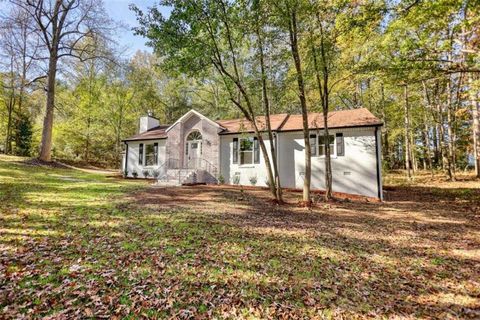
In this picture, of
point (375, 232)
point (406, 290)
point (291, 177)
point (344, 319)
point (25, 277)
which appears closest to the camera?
point (344, 319)

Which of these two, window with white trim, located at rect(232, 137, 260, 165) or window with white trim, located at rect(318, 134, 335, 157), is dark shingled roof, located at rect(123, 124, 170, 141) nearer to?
window with white trim, located at rect(232, 137, 260, 165)

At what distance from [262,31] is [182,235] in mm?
8857

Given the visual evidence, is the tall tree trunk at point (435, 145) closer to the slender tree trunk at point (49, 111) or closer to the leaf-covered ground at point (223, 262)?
the leaf-covered ground at point (223, 262)

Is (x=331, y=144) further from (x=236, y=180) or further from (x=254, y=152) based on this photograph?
(x=236, y=180)

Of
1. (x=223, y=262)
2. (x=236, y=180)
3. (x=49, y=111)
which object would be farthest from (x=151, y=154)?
(x=223, y=262)

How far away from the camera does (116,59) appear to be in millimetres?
19781

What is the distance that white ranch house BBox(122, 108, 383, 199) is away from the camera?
14039 millimetres

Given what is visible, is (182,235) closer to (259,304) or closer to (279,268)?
(279,268)

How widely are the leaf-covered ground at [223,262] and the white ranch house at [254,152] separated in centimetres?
525

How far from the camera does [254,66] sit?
11562 millimetres

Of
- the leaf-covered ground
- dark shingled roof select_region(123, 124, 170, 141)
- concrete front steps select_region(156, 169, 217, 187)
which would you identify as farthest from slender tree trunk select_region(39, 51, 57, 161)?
the leaf-covered ground

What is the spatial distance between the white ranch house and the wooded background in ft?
6.15

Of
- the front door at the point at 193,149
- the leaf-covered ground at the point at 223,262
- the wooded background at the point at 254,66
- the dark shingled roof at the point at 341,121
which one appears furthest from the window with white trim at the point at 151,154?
the leaf-covered ground at the point at 223,262

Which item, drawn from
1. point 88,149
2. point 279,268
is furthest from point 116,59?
point 279,268
